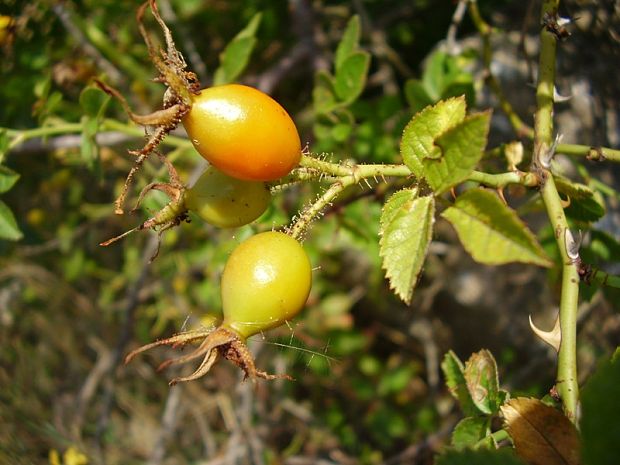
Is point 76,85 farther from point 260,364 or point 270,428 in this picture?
point 270,428

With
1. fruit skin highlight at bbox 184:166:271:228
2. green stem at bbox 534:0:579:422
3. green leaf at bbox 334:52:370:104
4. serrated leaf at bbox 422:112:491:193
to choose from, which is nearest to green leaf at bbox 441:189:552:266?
serrated leaf at bbox 422:112:491:193

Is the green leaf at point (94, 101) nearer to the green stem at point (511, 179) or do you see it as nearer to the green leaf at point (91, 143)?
the green leaf at point (91, 143)

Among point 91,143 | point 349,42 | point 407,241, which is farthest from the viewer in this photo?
point 349,42

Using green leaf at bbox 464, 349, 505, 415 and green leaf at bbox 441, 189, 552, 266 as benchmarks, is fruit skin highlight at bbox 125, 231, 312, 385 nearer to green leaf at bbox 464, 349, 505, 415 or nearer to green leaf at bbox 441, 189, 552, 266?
green leaf at bbox 441, 189, 552, 266

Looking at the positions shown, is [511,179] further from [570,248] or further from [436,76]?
[436,76]

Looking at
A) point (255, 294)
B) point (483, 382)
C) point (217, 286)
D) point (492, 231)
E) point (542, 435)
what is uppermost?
point (492, 231)

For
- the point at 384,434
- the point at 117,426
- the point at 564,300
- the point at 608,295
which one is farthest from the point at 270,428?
the point at 564,300

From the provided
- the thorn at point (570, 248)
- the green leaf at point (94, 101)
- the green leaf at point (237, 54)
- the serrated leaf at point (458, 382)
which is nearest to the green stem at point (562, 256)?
the thorn at point (570, 248)

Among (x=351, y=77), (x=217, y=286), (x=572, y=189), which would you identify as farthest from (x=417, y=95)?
(x=217, y=286)
